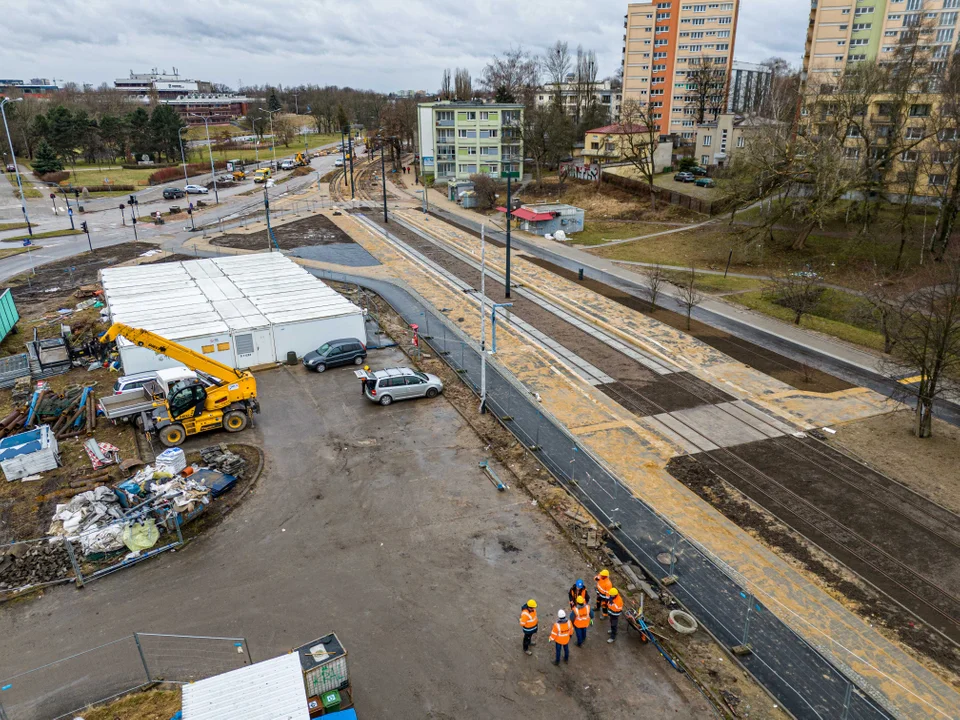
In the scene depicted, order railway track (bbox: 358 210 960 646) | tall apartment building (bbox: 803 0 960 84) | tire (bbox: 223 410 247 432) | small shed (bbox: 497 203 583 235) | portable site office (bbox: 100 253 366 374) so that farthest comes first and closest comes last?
tall apartment building (bbox: 803 0 960 84), small shed (bbox: 497 203 583 235), portable site office (bbox: 100 253 366 374), tire (bbox: 223 410 247 432), railway track (bbox: 358 210 960 646)

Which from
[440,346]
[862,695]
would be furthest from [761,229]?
[862,695]

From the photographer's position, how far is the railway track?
1526 cm

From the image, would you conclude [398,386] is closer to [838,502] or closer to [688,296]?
[838,502]

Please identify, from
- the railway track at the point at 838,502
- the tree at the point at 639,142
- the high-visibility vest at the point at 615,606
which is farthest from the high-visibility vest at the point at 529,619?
the tree at the point at 639,142

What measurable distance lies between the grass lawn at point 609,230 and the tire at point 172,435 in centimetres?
4067

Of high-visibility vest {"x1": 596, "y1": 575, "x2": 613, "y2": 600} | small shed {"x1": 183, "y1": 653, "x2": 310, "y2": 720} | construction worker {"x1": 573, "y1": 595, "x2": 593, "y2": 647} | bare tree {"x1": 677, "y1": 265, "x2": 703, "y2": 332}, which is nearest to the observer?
small shed {"x1": 183, "y1": 653, "x2": 310, "y2": 720}

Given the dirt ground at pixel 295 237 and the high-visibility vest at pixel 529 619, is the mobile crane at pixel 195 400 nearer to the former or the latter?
the high-visibility vest at pixel 529 619

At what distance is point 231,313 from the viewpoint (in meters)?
29.4

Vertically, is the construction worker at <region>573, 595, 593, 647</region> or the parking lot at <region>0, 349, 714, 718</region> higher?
the construction worker at <region>573, 595, 593, 647</region>

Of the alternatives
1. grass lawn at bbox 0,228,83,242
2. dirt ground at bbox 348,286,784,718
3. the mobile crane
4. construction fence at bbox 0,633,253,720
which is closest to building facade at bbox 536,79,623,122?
grass lawn at bbox 0,228,83,242

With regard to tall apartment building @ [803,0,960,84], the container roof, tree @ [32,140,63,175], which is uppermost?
tall apartment building @ [803,0,960,84]

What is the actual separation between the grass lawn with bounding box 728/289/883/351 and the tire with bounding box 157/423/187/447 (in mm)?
31267

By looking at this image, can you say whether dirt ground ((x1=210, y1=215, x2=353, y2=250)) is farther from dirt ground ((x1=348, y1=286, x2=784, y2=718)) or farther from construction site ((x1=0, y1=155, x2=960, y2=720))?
dirt ground ((x1=348, y1=286, x2=784, y2=718))

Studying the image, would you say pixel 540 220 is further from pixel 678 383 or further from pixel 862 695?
pixel 862 695
